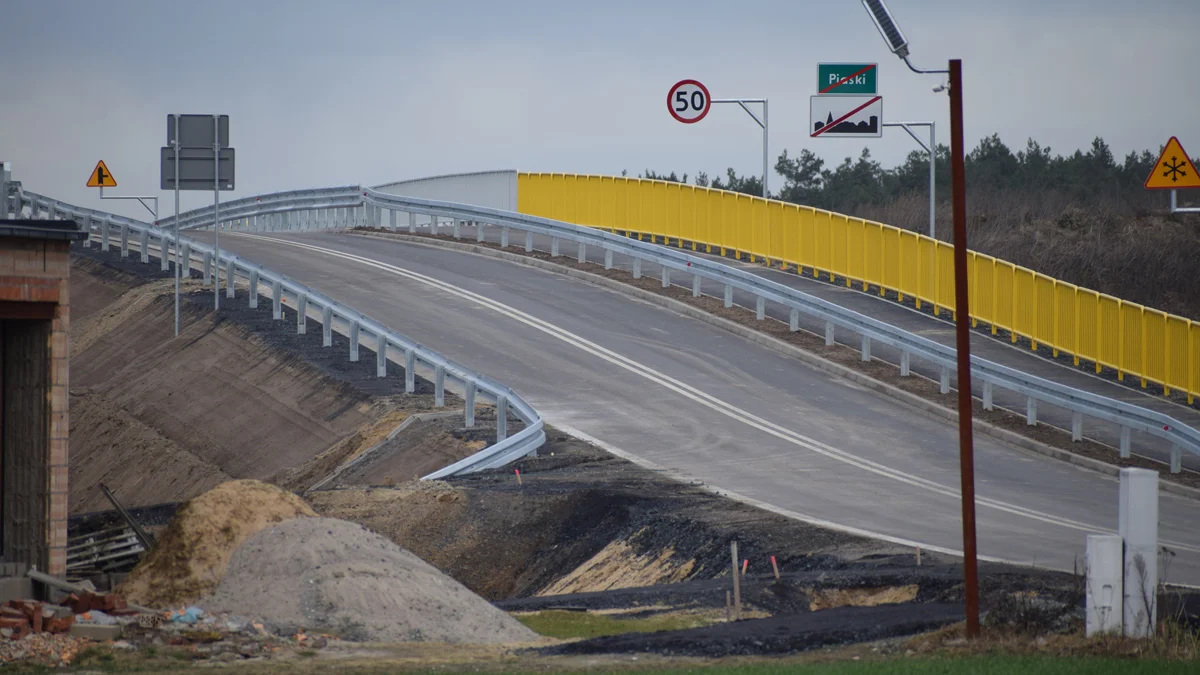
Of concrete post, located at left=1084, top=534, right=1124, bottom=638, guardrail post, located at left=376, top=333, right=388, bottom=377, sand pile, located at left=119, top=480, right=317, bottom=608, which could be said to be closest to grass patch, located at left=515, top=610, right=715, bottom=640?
sand pile, located at left=119, top=480, right=317, bottom=608

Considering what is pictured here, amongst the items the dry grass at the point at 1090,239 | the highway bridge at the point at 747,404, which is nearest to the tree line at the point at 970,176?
the dry grass at the point at 1090,239

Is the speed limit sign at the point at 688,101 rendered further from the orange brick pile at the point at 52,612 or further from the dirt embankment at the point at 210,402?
the orange brick pile at the point at 52,612

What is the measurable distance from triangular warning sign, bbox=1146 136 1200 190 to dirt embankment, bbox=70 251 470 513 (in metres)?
→ 11.6

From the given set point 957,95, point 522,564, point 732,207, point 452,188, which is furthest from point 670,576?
point 452,188

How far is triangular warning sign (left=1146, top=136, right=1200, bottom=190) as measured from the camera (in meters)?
22.9

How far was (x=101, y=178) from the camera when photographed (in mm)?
42594

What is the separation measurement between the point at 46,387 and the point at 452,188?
3642 centimetres

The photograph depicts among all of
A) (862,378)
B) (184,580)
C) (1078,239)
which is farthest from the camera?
(1078,239)

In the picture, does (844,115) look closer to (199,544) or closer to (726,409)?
(726,409)

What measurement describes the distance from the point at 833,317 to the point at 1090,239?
22.8 metres

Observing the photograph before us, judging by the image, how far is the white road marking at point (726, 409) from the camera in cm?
1931

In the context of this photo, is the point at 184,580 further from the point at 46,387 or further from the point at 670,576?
the point at 670,576

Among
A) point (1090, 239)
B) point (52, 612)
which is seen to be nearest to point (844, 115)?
point (1090, 239)

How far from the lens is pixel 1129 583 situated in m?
11.9
